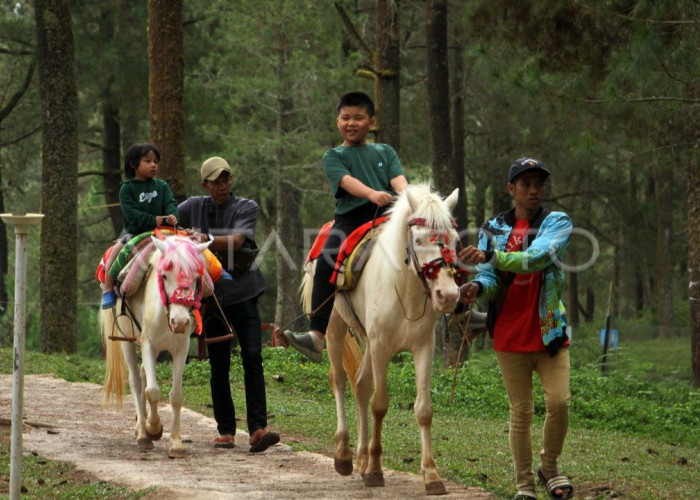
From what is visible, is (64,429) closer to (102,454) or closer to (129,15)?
(102,454)

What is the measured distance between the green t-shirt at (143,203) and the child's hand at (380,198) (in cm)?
261

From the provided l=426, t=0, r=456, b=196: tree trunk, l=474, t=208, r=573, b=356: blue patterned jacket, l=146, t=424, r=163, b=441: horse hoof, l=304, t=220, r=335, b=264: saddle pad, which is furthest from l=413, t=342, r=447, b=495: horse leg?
l=426, t=0, r=456, b=196: tree trunk

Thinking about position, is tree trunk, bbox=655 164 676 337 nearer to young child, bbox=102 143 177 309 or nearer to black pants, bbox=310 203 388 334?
young child, bbox=102 143 177 309

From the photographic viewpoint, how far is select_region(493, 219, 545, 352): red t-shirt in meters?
6.59

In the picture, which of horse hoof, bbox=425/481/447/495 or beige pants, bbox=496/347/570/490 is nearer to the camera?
beige pants, bbox=496/347/570/490

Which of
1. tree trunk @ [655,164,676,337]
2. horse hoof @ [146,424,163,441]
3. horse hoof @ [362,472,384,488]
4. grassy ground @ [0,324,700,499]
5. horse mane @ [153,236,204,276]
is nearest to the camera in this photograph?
horse hoof @ [362,472,384,488]

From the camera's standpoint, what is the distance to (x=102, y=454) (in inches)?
337

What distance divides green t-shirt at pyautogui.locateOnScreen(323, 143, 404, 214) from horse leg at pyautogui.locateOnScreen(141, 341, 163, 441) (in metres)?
2.19

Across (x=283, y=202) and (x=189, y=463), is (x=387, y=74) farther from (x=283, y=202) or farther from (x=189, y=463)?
(x=283, y=202)

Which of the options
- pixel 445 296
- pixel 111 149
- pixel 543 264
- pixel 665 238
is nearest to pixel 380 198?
pixel 445 296

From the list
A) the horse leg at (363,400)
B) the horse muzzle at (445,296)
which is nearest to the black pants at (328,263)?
the horse leg at (363,400)

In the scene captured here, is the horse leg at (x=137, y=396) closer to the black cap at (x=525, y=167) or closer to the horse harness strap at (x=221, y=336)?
the horse harness strap at (x=221, y=336)

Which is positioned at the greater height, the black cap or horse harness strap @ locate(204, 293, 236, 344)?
the black cap

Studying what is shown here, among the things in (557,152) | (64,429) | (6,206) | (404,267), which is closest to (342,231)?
(404,267)
